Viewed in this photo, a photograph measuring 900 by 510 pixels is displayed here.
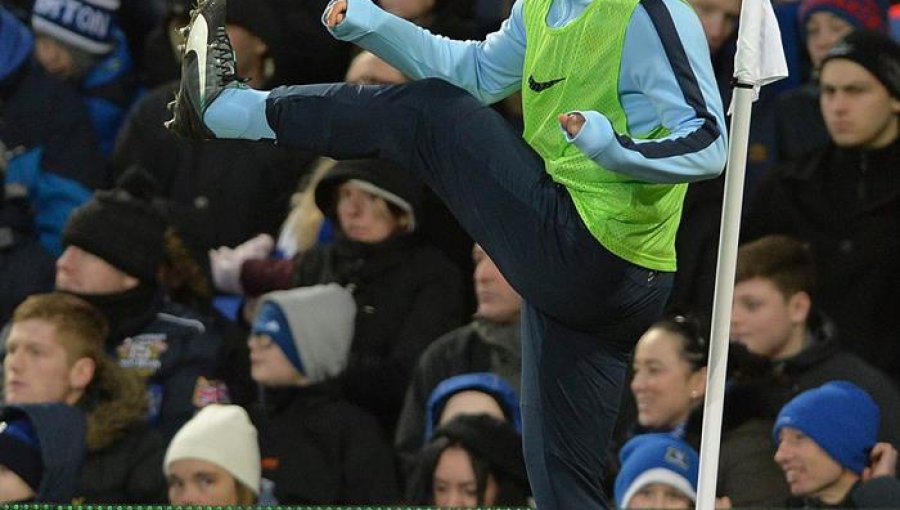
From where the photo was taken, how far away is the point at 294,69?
25.2 feet

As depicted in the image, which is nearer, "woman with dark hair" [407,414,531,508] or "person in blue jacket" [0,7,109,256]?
"woman with dark hair" [407,414,531,508]

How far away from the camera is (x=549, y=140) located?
183 inches

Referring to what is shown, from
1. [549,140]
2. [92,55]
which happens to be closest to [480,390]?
[549,140]

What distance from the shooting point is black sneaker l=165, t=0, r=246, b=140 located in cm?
472

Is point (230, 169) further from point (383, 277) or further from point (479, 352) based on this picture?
point (479, 352)

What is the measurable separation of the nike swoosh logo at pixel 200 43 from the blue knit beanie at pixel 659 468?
1993 millimetres

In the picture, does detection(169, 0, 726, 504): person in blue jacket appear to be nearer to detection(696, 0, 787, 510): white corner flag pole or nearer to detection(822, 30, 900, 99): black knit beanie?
detection(696, 0, 787, 510): white corner flag pole

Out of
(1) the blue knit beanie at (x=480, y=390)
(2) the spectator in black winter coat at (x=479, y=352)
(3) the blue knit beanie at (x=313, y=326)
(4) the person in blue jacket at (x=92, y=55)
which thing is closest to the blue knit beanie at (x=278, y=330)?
(3) the blue knit beanie at (x=313, y=326)

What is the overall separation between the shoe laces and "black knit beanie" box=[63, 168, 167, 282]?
2317mm

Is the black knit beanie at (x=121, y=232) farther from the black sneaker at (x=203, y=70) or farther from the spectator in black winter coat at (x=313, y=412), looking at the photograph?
the black sneaker at (x=203, y=70)

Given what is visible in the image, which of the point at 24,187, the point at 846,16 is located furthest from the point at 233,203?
the point at 846,16

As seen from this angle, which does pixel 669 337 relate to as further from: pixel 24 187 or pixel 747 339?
pixel 24 187

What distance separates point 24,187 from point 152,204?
56 cm

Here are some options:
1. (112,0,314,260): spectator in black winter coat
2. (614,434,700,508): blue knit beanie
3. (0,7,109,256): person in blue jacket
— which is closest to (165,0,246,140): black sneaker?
(614,434,700,508): blue knit beanie
